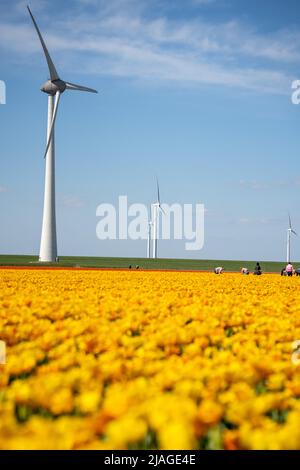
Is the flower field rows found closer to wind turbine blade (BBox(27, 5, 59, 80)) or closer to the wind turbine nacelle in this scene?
wind turbine blade (BBox(27, 5, 59, 80))

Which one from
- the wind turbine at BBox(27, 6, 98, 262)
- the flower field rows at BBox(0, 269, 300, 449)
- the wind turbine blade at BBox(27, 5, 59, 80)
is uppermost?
the wind turbine blade at BBox(27, 5, 59, 80)

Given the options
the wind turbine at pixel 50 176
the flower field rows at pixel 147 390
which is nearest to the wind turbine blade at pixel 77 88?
the wind turbine at pixel 50 176

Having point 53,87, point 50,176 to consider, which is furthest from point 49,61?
point 50,176

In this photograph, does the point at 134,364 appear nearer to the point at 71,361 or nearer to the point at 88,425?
the point at 71,361

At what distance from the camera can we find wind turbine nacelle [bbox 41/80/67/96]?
5975 centimetres

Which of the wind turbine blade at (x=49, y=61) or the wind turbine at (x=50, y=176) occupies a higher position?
the wind turbine blade at (x=49, y=61)

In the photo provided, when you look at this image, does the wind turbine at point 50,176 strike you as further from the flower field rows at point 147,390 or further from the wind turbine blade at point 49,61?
the flower field rows at point 147,390

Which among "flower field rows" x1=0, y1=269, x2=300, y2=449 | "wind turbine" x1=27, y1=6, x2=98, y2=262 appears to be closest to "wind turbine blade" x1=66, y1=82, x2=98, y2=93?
"wind turbine" x1=27, y1=6, x2=98, y2=262

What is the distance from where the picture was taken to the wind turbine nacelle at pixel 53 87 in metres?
59.8

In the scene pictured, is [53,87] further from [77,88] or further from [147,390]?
[147,390]

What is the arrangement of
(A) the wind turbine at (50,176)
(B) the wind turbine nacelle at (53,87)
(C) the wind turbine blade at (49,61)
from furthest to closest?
(B) the wind turbine nacelle at (53,87) → (A) the wind turbine at (50,176) → (C) the wind turbine blade at (49,61)

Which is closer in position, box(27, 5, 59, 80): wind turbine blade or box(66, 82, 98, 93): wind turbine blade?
box(27, 5, 59, 80): wind turbine blade

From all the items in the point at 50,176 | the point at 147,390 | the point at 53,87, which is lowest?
the point at 147,390

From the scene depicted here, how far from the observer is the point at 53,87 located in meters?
60.3
